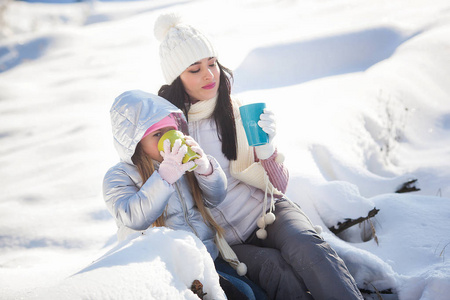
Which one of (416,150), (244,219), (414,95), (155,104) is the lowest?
(416,150)

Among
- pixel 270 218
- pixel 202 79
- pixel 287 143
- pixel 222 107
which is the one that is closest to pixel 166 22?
pixel 202 79

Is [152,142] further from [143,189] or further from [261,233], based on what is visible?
[261,233]

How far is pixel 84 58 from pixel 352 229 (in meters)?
7.73

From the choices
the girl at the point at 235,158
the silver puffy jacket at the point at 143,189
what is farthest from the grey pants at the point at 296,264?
the silver puffy jacket at the point at 143,189

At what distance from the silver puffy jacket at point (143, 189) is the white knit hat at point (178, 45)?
0.36 metres

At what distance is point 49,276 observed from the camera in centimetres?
224

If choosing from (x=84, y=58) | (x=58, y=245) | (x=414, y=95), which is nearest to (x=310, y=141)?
(x=414, y=95)

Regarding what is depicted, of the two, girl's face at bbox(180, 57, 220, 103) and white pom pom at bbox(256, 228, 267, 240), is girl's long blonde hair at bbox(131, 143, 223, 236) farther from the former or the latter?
girl's face at bbox(180, 57, 220, 103)

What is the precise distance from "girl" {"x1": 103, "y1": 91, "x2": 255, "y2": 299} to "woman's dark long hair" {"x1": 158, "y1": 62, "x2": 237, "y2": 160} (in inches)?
10.7

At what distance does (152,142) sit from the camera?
1.78m

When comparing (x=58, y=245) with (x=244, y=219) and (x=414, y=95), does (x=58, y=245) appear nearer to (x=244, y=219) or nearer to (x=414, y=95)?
(x=244, y=219)

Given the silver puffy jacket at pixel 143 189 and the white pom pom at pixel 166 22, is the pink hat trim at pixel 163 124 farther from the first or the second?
the white pom pom at pixel 166 22

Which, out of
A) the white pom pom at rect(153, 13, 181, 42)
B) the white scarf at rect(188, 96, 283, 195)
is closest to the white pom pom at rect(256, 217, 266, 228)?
the white scarf at rect(188, 96, 283, 195)

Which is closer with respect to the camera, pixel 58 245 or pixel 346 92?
pixel 58 245
